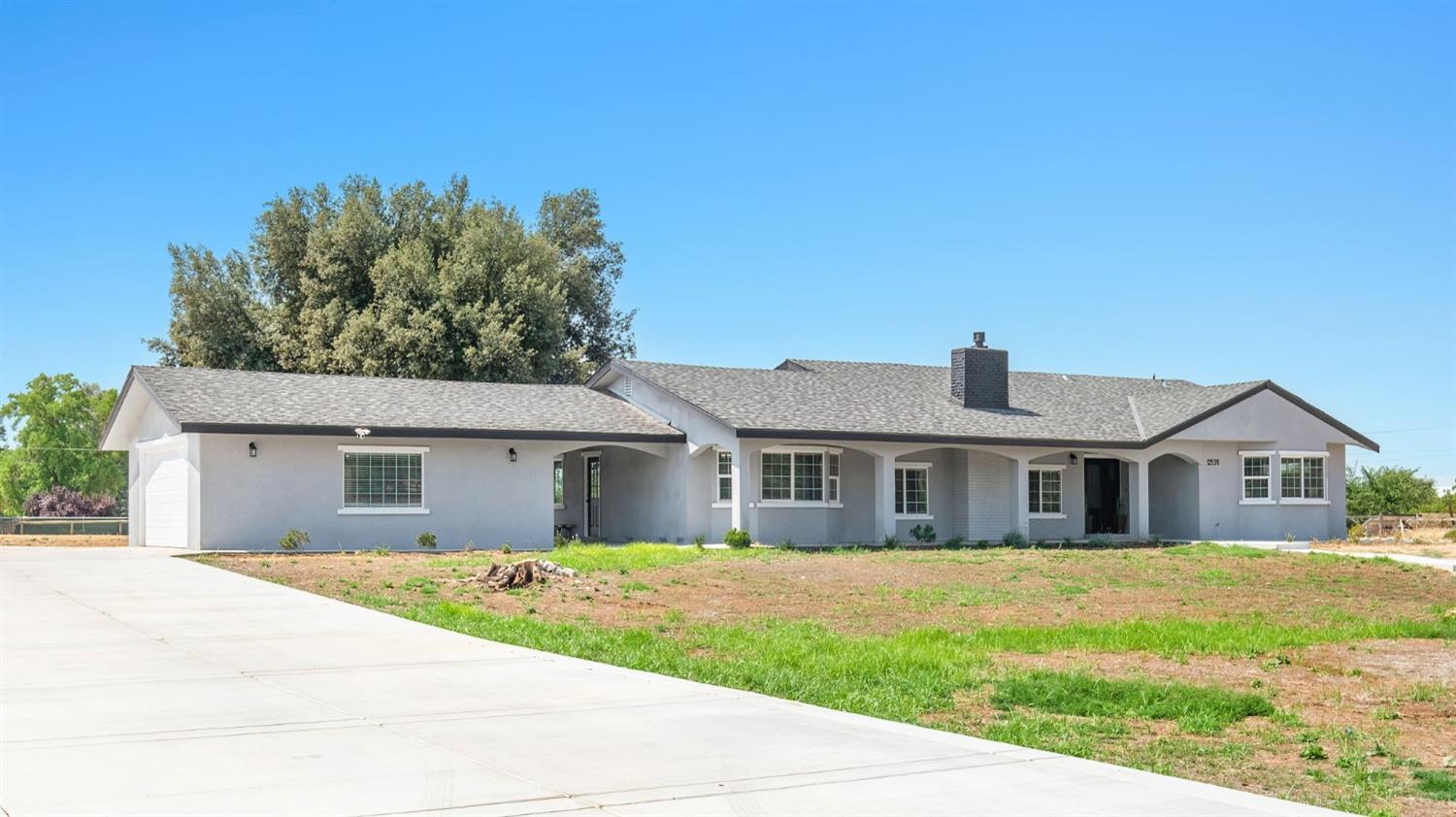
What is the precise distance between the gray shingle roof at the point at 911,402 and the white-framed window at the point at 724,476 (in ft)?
4.46

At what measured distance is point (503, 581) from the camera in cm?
1884

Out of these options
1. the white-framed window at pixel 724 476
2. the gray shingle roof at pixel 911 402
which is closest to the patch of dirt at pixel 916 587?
the white-framed window at pixel 724 476

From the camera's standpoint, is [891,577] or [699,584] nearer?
[699,584]

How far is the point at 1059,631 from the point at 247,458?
65.2 feet

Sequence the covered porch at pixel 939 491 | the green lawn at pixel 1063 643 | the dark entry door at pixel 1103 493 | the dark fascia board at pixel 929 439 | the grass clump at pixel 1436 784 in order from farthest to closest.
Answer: the dark entry door at pixel 1103 493, the covered porch at pixel 939 491, the dark fascia board at pixel 929 439, the green lawn at pixel 1063 643, the grass clump at pixel 1436 784

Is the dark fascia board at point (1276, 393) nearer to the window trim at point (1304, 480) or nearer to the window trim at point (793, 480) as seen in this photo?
the window trim at point (1304, 480)

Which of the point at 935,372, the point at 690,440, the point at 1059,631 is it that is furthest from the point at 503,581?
the point at 935,372

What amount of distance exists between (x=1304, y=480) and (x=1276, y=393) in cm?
271

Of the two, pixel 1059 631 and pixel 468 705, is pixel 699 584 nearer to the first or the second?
pixel 1059 631

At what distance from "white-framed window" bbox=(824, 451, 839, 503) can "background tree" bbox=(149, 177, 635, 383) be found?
1464cm

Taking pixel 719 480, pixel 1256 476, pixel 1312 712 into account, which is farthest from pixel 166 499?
pixel 1256 476

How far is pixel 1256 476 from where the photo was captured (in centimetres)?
3684

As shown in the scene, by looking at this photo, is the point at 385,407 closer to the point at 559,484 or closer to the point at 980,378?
the point at 559,484

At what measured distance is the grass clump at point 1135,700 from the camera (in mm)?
9273
